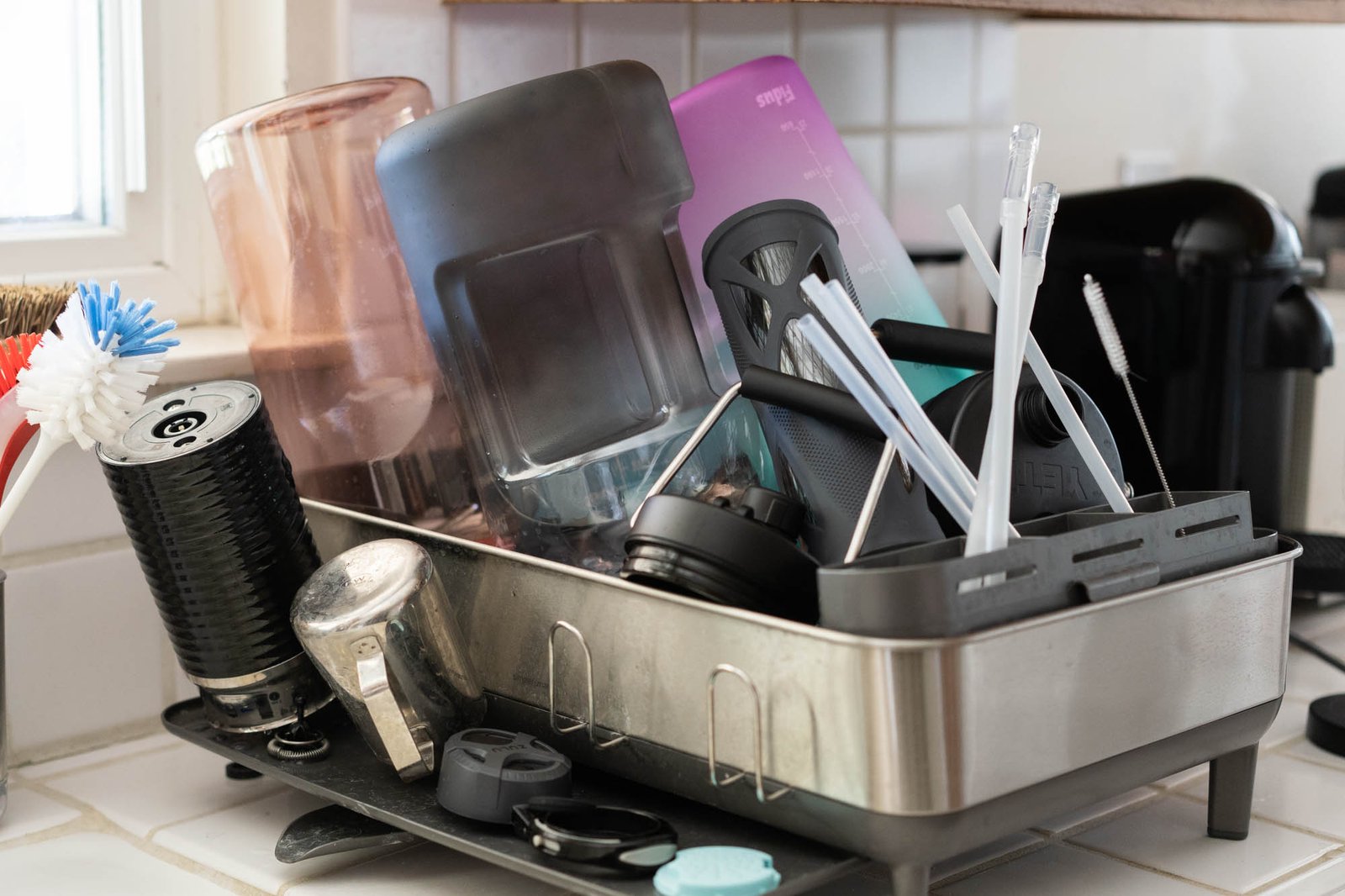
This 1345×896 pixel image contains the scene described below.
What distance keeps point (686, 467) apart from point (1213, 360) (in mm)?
468

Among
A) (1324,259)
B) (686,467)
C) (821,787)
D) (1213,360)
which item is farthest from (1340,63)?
(821,787)

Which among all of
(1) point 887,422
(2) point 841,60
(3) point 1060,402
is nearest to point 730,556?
(1) point 887,422

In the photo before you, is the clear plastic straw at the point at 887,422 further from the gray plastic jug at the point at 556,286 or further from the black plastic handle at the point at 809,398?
the gray plastic jug at the point at 556,286

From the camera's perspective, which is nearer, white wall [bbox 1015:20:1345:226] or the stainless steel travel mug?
the stainless steel travel mug

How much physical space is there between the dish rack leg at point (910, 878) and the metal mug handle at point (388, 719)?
23cm

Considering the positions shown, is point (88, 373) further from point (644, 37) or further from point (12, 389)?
point (644, 37)

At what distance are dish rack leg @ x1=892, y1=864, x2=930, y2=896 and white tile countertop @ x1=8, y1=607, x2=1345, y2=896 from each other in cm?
8

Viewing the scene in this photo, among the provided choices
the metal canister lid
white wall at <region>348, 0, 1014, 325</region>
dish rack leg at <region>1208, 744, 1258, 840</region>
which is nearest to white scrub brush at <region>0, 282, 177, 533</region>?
the metal canister lid

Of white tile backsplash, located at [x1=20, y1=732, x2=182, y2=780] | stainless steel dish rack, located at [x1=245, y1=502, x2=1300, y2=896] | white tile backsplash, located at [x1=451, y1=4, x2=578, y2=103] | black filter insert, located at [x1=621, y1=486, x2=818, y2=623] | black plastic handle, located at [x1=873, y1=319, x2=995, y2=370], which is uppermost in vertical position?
white tile backsplash, located at [x1=451, y1=4, x2=578, y2=103]

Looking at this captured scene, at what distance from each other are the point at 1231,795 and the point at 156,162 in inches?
30.5

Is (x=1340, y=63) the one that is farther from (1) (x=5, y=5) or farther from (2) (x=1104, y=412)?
(1) (x=5, y=5)

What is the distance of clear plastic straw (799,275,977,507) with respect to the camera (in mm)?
582

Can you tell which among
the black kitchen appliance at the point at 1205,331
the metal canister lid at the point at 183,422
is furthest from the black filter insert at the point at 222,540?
the black kitchen appliance at the point at 1205,331

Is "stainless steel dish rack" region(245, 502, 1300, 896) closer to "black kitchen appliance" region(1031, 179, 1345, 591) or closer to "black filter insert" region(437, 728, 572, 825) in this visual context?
"black filter insert" region(437, 728, 572, 825)
